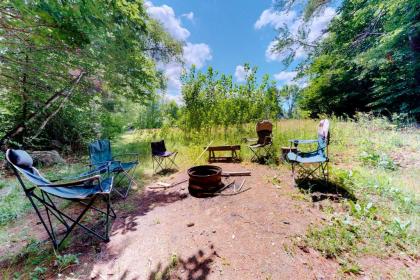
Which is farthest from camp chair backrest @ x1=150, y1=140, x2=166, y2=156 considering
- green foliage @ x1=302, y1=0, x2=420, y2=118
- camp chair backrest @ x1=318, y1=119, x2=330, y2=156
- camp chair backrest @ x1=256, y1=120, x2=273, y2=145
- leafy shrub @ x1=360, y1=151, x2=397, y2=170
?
green foliage @ x1=302, y1=0, x2=420, y2=118

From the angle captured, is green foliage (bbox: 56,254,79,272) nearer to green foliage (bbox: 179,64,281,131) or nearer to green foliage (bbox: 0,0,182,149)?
green foliage (bbox: 0,0,182,149)

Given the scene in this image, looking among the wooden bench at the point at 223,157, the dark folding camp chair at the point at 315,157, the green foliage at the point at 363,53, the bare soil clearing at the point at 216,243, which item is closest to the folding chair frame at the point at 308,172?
the dark folding camp chair at the point at 315,157

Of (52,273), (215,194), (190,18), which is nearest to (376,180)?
(215,194)

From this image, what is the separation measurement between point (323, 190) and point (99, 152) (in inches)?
145

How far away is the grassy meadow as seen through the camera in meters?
1.67

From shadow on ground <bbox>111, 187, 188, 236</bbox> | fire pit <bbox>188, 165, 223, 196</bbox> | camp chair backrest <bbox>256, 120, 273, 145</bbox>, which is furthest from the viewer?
camp chair backrest <bbox>256, 120, 273, 145</bbox>

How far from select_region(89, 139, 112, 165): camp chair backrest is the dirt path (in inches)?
47.8

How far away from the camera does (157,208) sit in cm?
269

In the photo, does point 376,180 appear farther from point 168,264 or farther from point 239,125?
point 239,125

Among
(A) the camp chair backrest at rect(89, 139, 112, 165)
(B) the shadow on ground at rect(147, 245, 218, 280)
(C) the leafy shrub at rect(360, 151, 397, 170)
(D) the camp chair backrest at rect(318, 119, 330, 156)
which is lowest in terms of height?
(B) the shadow on ground at rect(147, 245, 218, 280)

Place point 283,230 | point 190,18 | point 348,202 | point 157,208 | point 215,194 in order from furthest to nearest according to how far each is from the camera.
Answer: point 190,18 < point 215,194 < point 157,208 < point 348,202 < point 283,230

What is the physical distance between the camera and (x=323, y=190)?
2.75 meters

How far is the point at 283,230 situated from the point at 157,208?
1.68 m

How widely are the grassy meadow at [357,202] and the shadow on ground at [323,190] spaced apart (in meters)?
0.07
